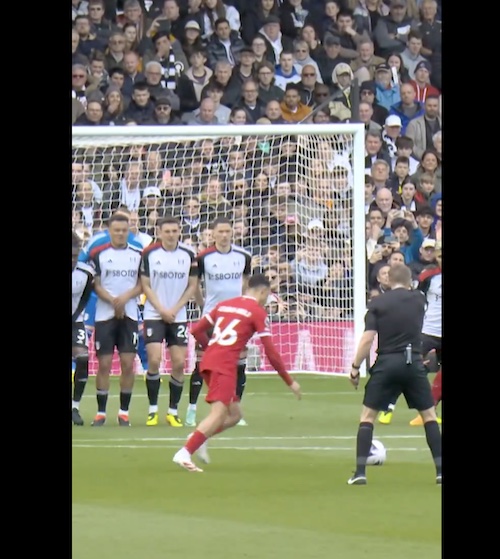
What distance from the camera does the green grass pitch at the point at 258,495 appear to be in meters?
8.67

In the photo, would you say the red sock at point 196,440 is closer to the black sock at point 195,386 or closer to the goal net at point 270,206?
the black sock at point 195,386

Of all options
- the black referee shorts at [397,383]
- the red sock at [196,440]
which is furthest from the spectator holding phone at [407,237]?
the black referee shorts at [397,383]

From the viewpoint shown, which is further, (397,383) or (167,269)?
(167,269)

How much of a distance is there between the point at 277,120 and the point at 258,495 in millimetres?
13329

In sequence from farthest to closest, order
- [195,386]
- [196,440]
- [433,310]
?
1. [433,310]
2. [195,386]
3. [196,440]

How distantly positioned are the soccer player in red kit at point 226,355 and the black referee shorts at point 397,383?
2.72 feet

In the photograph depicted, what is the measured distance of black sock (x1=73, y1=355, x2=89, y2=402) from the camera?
15.5 meters

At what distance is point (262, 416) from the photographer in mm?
16344

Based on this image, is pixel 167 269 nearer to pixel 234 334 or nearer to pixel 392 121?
pixel 234 334

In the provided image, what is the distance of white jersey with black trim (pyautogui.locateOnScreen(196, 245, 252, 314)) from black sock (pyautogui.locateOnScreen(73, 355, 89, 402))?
60.4 inches

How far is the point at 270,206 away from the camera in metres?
20.5

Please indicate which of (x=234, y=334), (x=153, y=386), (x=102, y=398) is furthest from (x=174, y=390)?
→ (x=234, y=334)
